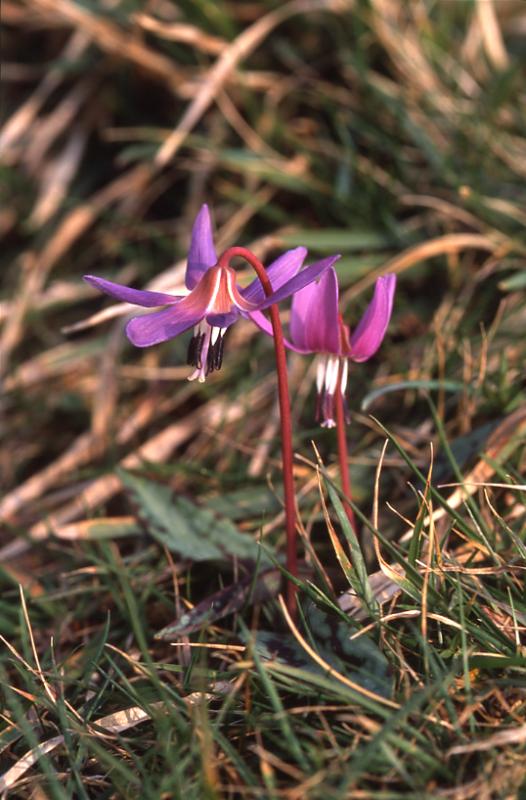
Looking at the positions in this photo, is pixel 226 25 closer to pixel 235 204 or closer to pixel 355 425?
pixel 235 204

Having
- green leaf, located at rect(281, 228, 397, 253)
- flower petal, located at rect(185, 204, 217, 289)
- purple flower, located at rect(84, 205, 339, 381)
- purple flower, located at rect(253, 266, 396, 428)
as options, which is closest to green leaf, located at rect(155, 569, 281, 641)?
purple flower, located at rect(253, 266, 396, 428)

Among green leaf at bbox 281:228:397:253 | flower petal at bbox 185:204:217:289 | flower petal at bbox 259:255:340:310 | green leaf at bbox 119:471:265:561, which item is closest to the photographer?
flower petal at bbox 259:255:340:310

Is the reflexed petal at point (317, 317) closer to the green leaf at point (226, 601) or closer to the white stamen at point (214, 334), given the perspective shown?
the white stamen at point (214, 334)

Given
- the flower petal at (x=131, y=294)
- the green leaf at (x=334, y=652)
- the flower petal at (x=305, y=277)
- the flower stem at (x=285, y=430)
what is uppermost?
the flower petal at (x=305, y=277)

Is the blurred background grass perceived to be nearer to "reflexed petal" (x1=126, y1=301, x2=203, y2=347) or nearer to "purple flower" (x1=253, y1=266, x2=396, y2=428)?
"purple flower" (x1=253, y1=266, x2=396, y2=428)

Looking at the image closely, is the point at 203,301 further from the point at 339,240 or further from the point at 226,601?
the point at 339,240

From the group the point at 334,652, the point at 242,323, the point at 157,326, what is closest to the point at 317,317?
the point at 157,326

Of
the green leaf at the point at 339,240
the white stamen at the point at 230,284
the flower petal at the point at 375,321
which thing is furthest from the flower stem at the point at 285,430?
the green leaf at the point at 339,240
